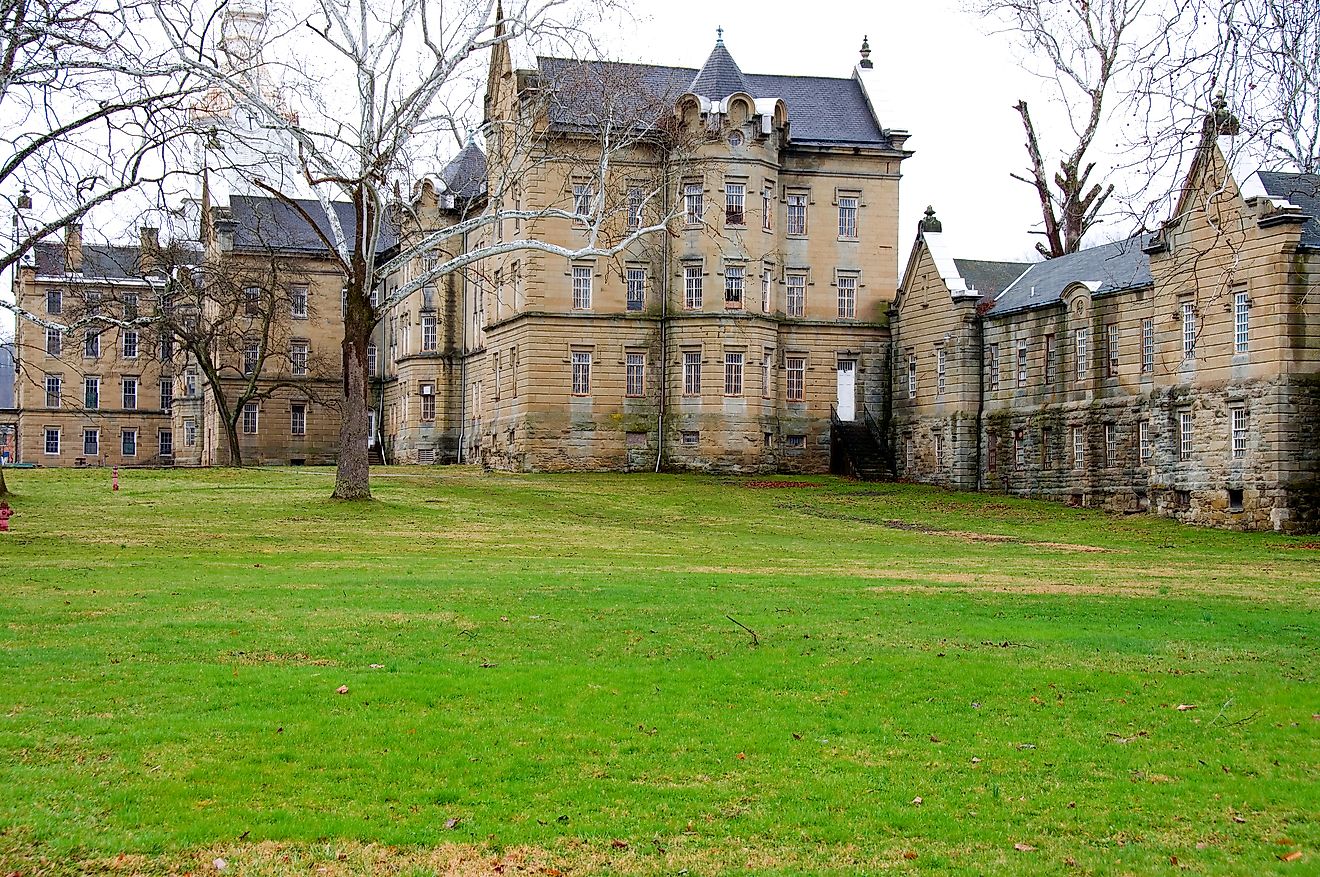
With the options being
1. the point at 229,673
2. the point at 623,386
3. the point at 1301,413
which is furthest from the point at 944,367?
the point at 229,673

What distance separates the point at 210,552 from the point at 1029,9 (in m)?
17.5

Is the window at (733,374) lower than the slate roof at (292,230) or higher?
lower

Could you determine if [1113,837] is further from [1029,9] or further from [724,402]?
[724,402]

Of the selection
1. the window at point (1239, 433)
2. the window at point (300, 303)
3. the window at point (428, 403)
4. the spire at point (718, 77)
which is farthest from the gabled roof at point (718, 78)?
the window at point (300, 303)

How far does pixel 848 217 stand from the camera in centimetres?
6044

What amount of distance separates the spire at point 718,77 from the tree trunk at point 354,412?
25.1 metres

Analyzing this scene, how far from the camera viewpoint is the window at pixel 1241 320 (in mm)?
39625

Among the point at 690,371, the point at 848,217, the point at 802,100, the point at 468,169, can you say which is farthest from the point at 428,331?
the point at 848,217

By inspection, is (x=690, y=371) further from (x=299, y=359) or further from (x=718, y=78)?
(x=299, y=359)

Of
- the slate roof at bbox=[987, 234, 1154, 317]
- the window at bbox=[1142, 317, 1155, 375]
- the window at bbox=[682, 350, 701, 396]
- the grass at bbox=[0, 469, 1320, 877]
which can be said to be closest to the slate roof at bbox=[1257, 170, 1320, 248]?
the slate roof at bbox=[987, 234, 1154, 317]

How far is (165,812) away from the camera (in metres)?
9.05

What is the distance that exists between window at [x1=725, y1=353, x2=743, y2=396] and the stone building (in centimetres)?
730

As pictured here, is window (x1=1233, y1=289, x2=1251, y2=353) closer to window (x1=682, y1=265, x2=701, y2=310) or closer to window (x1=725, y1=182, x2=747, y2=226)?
window (x1=725, y1=182, x2=747, y2=226)

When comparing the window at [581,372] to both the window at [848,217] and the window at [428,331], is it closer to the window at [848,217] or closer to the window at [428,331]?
the window at [848,217]
